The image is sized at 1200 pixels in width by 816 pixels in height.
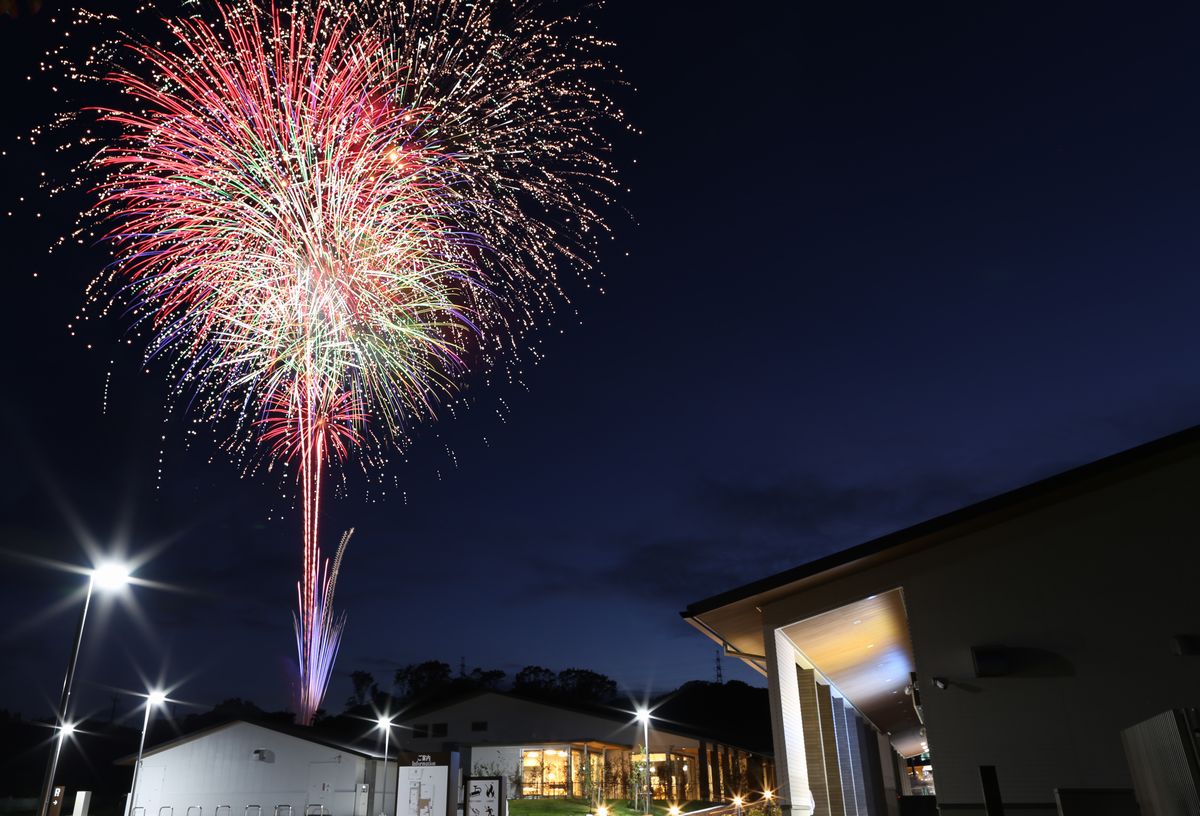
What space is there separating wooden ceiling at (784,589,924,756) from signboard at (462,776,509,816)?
7547 mm

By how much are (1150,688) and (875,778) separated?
22714mm

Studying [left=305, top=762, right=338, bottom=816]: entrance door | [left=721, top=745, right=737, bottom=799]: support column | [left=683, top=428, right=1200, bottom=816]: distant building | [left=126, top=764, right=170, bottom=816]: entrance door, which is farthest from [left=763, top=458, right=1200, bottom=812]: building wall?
[left=126, top=764, right=170, bottom=816]: entrance door

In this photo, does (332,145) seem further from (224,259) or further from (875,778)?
(875,778)

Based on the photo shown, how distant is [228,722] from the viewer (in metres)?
35.4

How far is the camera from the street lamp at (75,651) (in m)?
11.8

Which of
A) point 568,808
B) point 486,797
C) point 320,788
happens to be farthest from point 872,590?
point 320,788

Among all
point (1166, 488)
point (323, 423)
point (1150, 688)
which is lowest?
point (1150, 688)

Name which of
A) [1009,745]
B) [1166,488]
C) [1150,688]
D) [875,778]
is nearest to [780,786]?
[1009,745]

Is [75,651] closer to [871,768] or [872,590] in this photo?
[872,590]

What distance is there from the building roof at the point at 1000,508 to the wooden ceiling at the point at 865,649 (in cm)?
94

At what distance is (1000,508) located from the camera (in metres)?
11.4

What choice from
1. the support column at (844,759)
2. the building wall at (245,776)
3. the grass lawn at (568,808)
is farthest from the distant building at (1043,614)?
the building wall at (245,776)

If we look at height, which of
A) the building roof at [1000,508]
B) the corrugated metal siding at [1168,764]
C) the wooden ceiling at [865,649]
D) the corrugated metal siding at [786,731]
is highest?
the building roof at [1000,508]

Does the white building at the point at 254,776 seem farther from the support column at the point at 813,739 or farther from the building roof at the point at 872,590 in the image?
the support column at the point at 813,739
